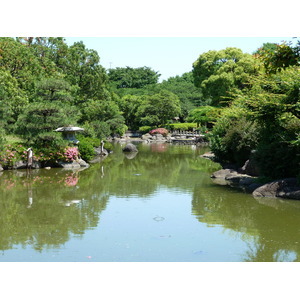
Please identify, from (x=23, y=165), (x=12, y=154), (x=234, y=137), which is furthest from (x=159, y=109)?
(x=234, y=137)

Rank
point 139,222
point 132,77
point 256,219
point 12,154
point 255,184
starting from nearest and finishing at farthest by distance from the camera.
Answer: point 139,222 < point 256,219 < point 255,184 < point 12,154 < point 132,77

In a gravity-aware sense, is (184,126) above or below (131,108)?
below

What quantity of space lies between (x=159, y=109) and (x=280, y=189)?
34641 millimetres

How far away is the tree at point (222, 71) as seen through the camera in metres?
33.7

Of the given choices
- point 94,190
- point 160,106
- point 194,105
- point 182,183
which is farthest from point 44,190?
point 194,105

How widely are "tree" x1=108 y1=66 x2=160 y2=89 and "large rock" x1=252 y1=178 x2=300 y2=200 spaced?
174 feet

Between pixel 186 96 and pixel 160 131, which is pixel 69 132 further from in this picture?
pixel 186 96

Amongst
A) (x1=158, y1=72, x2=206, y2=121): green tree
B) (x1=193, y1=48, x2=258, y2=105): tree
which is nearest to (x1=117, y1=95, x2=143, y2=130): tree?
(x1=158, y1=72, x2=206, y2=121): green tree

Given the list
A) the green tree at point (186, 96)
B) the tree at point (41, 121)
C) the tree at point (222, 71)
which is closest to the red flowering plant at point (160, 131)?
the tree at point (222, 71)

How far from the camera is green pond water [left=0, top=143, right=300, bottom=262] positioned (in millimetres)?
6602

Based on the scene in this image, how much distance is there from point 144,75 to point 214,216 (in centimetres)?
5764

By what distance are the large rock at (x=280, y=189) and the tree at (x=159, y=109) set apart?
110 ft

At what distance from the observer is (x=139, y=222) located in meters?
8.77

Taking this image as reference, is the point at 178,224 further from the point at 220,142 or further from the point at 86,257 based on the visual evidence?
the point at 220,142
